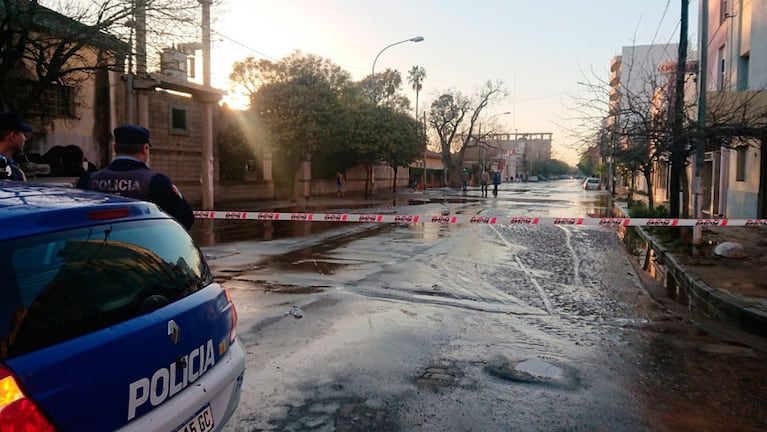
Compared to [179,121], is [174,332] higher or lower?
lower

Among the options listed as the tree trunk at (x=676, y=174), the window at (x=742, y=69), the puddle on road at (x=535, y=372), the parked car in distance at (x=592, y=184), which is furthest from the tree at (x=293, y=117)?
the parked car in distance at (x=592, y=184)

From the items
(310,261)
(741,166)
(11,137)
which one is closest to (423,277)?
(310,261)

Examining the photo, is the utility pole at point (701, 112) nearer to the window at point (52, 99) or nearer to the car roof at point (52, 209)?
the car roof at point (52, 209)

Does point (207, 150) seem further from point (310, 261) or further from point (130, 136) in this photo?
point (130, 136)

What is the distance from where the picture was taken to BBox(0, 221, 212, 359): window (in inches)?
74.5

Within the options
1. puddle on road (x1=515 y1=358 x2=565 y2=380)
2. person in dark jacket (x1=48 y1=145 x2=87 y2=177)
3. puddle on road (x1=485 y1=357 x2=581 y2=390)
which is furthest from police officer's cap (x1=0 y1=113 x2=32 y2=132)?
person in dark jacket (x1=48 y1=145 x2=87 y2=177)

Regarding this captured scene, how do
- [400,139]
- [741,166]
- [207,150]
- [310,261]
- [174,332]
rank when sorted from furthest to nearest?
Answer: 1. [400,139]
2. [207,150]
3. [741,166]
4. [310,261]
5. [174,332]

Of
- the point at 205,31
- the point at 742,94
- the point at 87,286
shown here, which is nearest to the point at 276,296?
the point at 87,286

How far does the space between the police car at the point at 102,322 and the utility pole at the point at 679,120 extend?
1108cm

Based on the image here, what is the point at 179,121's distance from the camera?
915 inches

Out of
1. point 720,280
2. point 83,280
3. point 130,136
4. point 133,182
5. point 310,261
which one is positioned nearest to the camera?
point 83,280

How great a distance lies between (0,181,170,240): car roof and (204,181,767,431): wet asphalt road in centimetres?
170

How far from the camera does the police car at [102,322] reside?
6.07 ft

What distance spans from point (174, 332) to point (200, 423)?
44 centimetres
